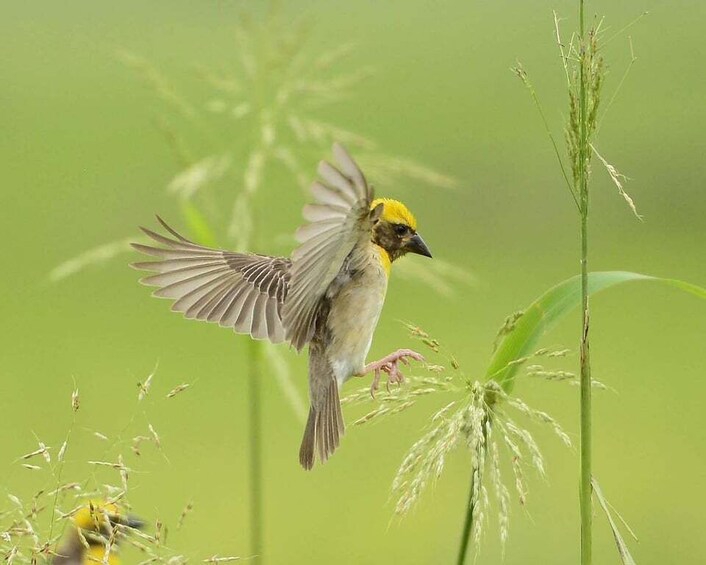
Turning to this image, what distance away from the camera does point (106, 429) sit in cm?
1057

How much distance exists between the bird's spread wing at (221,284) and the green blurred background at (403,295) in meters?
0.22

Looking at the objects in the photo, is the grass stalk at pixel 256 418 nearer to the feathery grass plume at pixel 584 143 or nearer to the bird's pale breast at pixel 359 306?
the bird's pale breast at pixel 359 306

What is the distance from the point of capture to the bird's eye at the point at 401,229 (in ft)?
8.32

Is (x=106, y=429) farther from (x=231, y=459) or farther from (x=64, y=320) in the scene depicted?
(x=64, y=320)

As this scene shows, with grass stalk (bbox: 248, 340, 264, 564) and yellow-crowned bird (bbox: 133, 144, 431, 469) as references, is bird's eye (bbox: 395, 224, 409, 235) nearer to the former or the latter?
yellow-crowned bird (bbox: 133, 144, 431, 469)

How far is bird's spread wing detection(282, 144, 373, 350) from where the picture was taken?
1.96 metres

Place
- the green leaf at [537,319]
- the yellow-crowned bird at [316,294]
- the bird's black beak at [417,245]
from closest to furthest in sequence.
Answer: the green leaf at [537,319], the yellow-crowned bird at [316,294], the bird's black beak at [417,245]

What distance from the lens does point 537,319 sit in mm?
1915

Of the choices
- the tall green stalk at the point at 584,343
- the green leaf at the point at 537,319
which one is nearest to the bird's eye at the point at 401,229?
the green leaf at the point at 537,319

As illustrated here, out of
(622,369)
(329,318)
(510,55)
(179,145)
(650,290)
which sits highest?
(510,55)

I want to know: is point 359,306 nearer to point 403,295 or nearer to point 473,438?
point 473,438

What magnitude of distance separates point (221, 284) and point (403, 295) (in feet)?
37.8

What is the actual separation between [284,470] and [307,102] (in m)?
7.59

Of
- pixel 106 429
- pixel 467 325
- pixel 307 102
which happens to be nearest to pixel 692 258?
pixel 467 325
